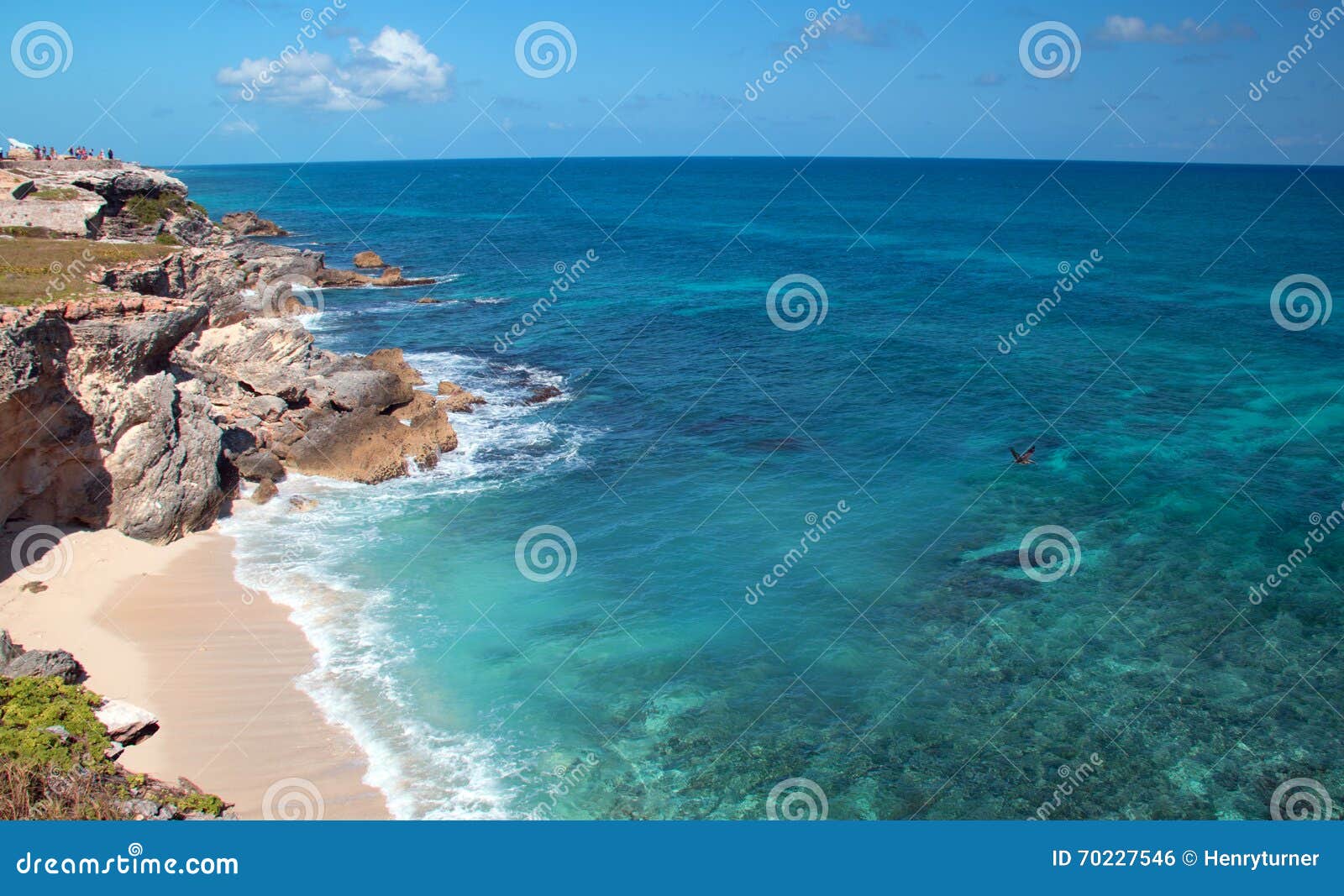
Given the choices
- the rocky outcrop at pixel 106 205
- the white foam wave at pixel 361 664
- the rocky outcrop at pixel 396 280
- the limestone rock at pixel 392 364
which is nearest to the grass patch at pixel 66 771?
the white foam wave at pixel 361 664

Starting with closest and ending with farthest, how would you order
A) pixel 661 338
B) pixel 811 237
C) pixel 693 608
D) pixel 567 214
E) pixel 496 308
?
pixel 693 608
pixel 661 338
pixel 496 308
pixel 811 237
pixel 567 214

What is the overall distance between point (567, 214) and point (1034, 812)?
108 metres

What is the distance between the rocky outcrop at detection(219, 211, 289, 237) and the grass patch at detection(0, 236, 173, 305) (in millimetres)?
54898

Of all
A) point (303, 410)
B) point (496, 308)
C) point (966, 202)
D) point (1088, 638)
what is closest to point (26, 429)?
point (303, 410)

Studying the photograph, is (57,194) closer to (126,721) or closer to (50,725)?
(126,721)

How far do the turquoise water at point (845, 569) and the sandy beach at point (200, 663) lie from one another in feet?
2.52

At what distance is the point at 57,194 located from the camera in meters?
35.6

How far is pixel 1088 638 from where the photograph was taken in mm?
21172

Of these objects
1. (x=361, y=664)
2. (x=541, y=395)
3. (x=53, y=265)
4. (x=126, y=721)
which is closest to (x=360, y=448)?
(x=53, y=265)

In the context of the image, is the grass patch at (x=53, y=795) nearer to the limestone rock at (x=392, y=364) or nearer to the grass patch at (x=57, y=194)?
the limestone rock at (x=392, y=364)

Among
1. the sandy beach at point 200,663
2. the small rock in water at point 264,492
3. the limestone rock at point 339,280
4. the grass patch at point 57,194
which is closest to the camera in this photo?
the sandy beach at point 200,663

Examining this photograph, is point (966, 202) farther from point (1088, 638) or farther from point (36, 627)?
point (36, 627)

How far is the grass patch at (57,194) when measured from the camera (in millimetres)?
34647

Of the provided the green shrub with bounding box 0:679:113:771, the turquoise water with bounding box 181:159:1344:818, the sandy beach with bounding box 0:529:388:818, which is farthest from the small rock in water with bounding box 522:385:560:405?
the green shrub with bounding box 0:679:113:771
